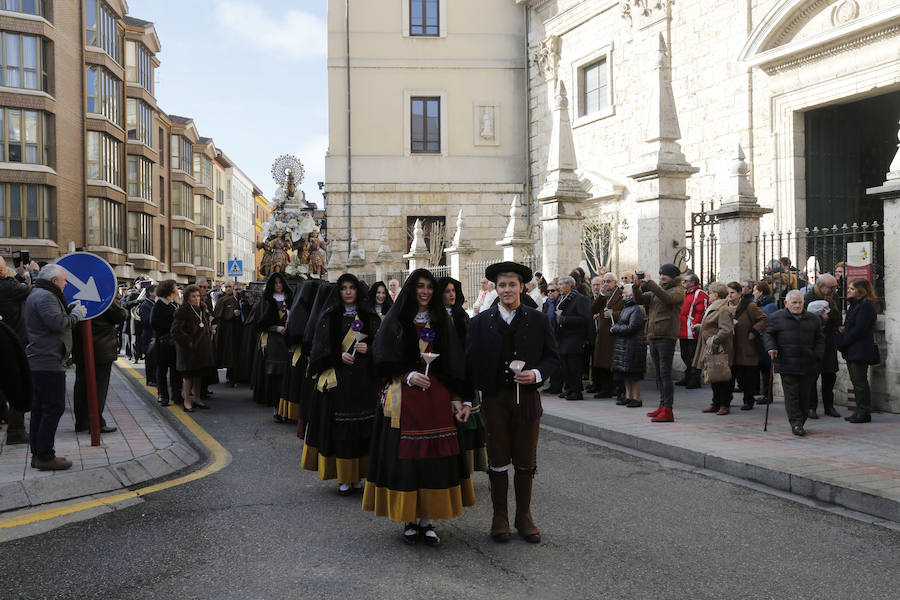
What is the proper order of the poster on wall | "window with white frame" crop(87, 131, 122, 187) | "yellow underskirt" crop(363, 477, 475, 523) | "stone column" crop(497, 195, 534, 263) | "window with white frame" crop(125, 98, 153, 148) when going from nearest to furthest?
1. "yellow underskirt" crop(363, 477, 475, 523)
2. the poster on wall
3. "stone column" crop(497, 195, 534, 263)
4. "window with white frame" crop(87, 131, 122, 187)
5. "window with white frame" crop(125, 98, 153, 148)

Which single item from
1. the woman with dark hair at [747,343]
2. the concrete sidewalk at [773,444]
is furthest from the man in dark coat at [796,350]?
the woman with dark hair at [747,343]

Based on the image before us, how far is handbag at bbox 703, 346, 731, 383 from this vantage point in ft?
33.2

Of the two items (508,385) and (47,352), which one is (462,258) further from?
(508,385)

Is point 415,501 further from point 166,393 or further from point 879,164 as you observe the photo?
point 879,164

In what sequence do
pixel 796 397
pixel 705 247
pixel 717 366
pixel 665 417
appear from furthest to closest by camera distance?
pixel 705 247 → pixel 717 366 → pixel 665 417 → pixel 796 397

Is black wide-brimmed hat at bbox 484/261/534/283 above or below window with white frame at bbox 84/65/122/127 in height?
below

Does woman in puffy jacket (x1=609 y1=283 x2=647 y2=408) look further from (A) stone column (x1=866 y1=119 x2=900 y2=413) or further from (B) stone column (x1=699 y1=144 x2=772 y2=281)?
(A) stone column (x1=866 y1=119 x2=900 y2=413)

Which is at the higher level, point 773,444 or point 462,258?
point 462,258

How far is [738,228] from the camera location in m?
12.4

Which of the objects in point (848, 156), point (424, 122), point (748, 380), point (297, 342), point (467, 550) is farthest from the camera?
point (424, 122)

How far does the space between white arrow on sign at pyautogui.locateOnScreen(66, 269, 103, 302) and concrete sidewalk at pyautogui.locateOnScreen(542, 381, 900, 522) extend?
18.5ft

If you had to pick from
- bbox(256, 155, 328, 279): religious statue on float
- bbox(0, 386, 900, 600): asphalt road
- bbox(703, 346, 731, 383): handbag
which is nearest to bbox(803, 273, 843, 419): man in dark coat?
bbox(703, 346, 731, 383): handbag

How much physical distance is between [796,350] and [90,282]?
7574 mm

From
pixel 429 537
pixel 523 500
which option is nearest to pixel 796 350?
pixel 523 500
